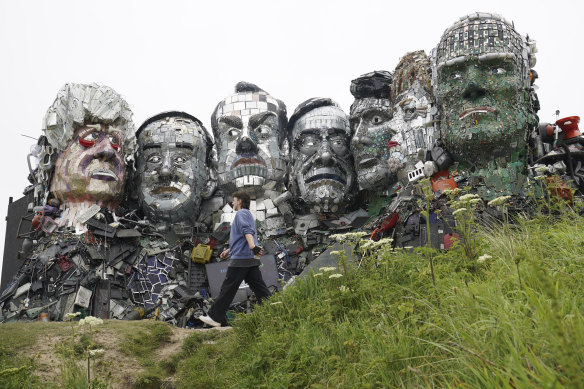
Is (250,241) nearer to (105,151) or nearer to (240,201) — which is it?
(240,201)

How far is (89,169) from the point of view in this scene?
27.4 feet

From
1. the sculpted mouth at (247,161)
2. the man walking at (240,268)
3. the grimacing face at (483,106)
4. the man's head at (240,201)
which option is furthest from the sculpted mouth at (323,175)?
the man walking at (240,268)

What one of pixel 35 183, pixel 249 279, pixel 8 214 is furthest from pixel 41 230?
pixel 249 279

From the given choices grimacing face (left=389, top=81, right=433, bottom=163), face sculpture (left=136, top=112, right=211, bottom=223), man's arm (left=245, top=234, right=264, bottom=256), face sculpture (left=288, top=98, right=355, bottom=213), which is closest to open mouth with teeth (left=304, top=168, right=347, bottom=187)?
face sculpture (left=288, top=98, right=355, bottom=213)

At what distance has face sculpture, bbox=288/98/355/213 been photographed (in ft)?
28.0

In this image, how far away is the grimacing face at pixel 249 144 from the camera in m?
8.91

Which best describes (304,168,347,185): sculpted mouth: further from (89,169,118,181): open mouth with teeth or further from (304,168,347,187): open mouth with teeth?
(89,169,118,181): open mouth with teeth

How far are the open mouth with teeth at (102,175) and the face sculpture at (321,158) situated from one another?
2.81 meters

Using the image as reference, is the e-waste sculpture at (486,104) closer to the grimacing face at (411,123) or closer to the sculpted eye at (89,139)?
the grimacing face at (411,123)

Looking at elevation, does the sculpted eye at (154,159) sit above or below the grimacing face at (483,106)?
above

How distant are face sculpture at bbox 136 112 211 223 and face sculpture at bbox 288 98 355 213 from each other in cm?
156

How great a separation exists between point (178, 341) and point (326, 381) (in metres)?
2.17

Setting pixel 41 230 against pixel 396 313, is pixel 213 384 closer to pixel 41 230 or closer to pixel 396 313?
pixel 396 313

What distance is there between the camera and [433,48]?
773 cm
